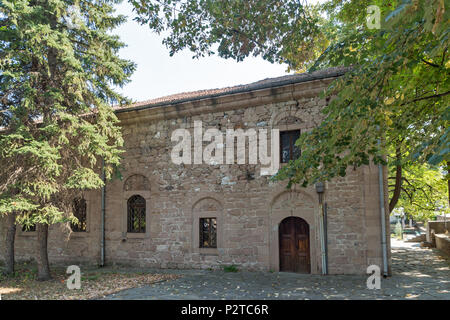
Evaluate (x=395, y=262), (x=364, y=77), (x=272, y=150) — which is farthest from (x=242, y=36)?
(x=395, y=262)

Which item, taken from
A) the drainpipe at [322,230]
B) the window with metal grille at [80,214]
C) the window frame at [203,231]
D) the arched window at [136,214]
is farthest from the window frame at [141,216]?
the drainpipe at [322,230]

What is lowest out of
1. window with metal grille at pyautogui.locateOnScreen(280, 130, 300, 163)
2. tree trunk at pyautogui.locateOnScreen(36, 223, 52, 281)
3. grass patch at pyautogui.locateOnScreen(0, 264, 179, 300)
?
grass patch at pyautogui.locateOnScreen(0, 264, 179, 300)

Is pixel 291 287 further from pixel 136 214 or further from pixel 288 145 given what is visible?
pixel 136 214

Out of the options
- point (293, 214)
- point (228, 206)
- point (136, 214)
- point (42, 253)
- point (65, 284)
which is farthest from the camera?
point (136, 214)

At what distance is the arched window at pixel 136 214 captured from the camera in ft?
41.5

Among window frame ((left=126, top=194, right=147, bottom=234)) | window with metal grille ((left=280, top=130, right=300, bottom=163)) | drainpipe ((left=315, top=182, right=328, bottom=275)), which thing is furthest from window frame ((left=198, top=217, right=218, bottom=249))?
drainpipe ((left=315, top=182, right=328, bottom=275))

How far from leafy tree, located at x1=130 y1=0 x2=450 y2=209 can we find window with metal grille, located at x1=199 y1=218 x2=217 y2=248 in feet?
17.0

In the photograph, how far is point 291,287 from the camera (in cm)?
839

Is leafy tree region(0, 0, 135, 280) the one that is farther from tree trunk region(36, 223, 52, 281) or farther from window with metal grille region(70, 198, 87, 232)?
window with metal grille region(70, 198, 87, 232)

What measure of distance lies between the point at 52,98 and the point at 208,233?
19.3 feet

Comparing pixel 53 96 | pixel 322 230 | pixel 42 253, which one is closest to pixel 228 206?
pixel 322 230

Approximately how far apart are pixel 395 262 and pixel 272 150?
592 centimetres

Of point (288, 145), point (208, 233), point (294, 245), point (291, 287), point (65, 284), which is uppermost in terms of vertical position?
point (288, 145)

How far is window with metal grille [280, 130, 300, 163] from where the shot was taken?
35.1 feet
